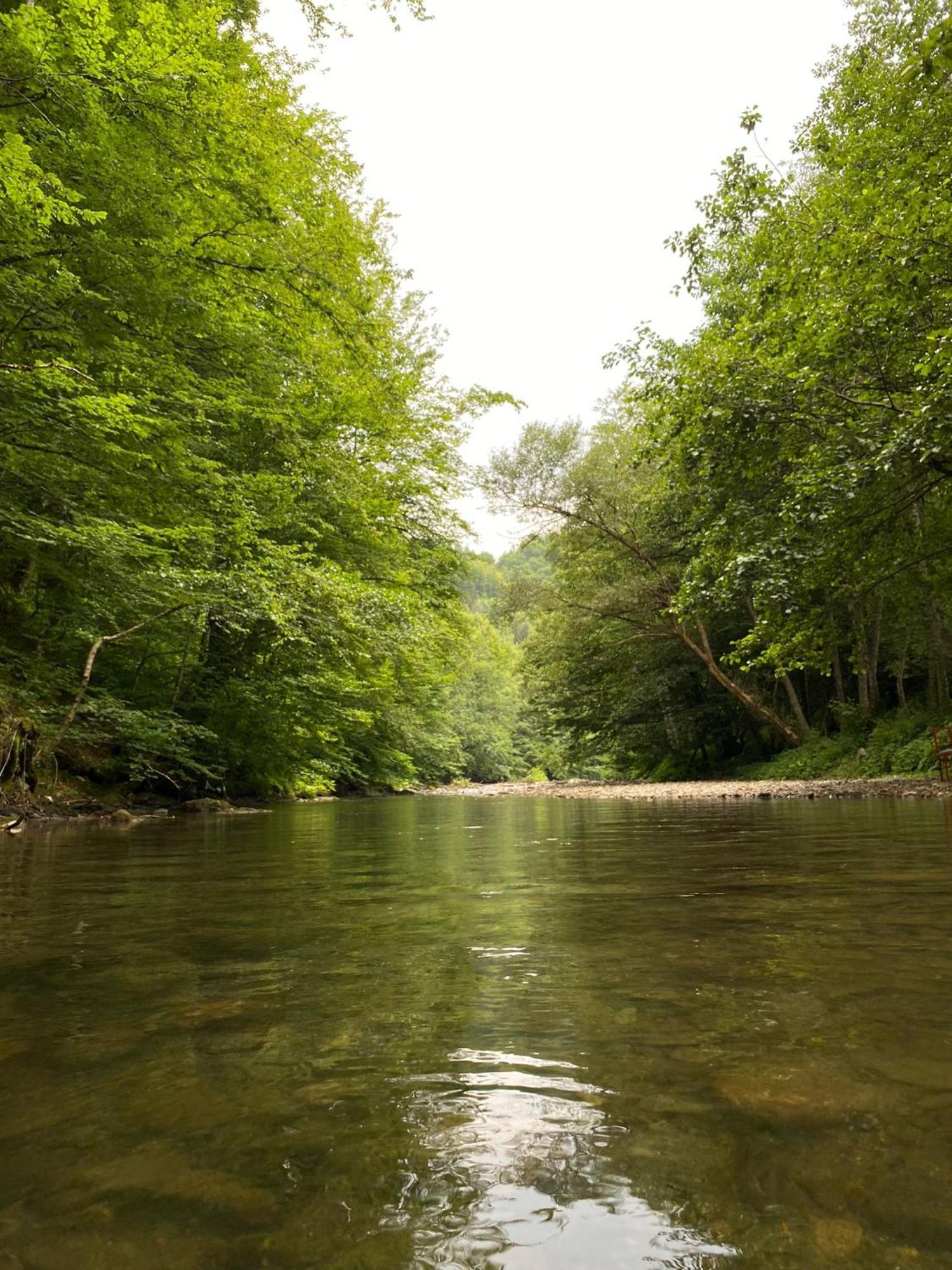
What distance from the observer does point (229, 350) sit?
1021 cm

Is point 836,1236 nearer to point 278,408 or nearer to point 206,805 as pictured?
point 278,408

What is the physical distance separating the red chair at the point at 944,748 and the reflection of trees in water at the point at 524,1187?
11935 millimetres

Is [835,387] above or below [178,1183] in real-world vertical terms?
above

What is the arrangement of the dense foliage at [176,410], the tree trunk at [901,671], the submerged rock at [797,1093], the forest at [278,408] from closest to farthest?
the submerged rock at [797,1093]
the dense foliage at [176,410]
the forest at [278,408]
the tree trunk at [901,671]

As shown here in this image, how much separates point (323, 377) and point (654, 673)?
49.5ft

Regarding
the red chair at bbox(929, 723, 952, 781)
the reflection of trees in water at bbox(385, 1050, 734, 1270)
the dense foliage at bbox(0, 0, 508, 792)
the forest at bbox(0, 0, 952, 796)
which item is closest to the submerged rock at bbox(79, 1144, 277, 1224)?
the reflection of trees in water at bbox(385, 1050, 734, 1270)

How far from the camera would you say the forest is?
7707 mm

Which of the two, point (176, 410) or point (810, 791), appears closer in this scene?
point (176, 410)

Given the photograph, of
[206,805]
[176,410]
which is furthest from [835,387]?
[206,805]

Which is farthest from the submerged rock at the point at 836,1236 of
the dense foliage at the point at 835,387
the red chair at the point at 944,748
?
the red chair at the point at 944,748

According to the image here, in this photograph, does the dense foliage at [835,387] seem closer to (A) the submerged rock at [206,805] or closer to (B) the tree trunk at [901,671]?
(B) the tree trunk at [901,671]

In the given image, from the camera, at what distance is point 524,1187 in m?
0.97

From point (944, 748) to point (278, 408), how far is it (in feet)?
35.9

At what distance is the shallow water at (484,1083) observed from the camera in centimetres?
85
